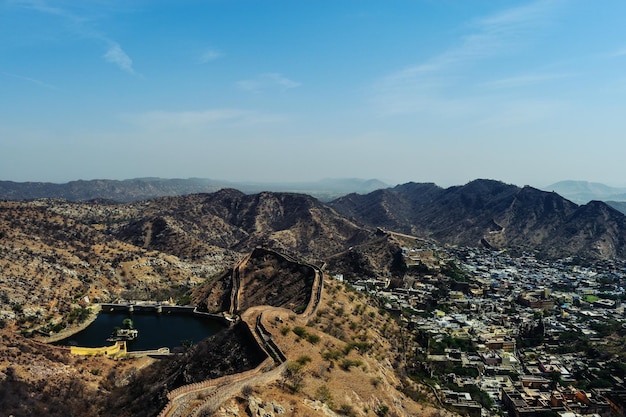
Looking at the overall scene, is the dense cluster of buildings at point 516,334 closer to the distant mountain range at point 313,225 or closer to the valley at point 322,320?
the valley at point 322,320

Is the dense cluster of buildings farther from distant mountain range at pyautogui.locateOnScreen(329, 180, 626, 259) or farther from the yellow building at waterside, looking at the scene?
distant mountain range at pyautogui.locateOnScreen(329, 180, 626, 259)

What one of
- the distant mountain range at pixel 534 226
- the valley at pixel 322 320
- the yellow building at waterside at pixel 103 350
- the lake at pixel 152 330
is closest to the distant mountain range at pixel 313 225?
the distant mountain range at pixel 534 226

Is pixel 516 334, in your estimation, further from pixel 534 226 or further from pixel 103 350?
pixel 534 226

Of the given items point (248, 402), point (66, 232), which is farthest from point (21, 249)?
point (248, 402)

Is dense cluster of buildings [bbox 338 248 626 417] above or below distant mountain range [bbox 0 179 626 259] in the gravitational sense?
below

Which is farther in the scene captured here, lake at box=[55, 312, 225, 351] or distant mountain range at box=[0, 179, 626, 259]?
distant mountain range at box=[0, 179, 626, 259]

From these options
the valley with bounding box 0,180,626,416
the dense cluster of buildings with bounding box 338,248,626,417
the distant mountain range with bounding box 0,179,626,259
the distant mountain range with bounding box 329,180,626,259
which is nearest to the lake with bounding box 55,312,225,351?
the valley with bounding box 0,180,626,416
